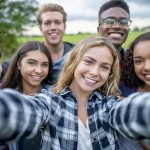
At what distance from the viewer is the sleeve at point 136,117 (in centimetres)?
112

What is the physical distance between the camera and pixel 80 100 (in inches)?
91.0

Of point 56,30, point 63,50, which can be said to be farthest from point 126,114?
point 56,30

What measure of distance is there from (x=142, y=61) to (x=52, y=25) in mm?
2636

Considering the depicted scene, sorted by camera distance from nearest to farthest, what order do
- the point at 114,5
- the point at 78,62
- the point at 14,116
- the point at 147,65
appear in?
the point at 14,116
the point at 78,62
the point at 147,65
the point at 114,5

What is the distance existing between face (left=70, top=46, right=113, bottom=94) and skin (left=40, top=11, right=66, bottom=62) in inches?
95.0

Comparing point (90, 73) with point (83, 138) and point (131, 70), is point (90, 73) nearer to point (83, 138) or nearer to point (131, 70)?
point (83, 138)

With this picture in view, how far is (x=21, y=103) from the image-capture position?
1147 mm

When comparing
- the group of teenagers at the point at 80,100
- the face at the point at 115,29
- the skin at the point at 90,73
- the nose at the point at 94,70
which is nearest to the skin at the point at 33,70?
the group of teenagers at the point at 80,100

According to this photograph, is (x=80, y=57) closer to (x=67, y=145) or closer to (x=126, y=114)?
(x=67, y=145)

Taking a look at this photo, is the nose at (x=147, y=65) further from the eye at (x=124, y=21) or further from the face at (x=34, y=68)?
the eye at (x=124, y=21)

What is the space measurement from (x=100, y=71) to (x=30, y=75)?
1560 mm

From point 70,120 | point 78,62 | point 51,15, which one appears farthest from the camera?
point 51,15

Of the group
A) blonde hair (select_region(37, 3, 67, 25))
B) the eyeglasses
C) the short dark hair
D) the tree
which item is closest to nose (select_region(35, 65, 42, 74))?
the eyeglasses

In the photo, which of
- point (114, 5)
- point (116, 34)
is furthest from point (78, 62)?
point (114, 5)
